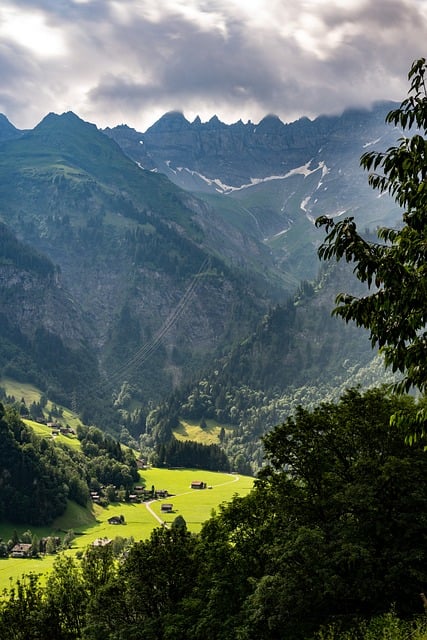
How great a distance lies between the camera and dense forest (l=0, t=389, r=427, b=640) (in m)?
38.5

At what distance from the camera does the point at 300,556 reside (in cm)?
4012

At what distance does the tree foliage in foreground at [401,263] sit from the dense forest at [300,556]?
616 inches

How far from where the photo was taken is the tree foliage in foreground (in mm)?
18281

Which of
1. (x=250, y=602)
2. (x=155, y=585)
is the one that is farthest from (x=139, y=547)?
(x=250, y=602)

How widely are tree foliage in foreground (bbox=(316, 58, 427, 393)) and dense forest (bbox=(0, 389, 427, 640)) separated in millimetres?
15651

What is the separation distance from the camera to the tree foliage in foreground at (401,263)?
18281mm

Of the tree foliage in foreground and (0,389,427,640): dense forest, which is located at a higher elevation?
the tree foliage in foreground

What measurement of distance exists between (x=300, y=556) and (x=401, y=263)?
2763cm

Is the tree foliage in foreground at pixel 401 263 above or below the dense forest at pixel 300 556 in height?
above

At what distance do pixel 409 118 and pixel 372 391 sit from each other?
101 ft

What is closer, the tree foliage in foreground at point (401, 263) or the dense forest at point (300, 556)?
the tree foliage in foreground at point (401, 263)

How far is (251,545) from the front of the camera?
160ft

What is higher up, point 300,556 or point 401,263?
point 401,263

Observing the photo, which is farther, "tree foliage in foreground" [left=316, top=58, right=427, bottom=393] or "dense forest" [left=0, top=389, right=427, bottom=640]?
"dense forest" [left=0, top=389, right=427, bottom=640]
